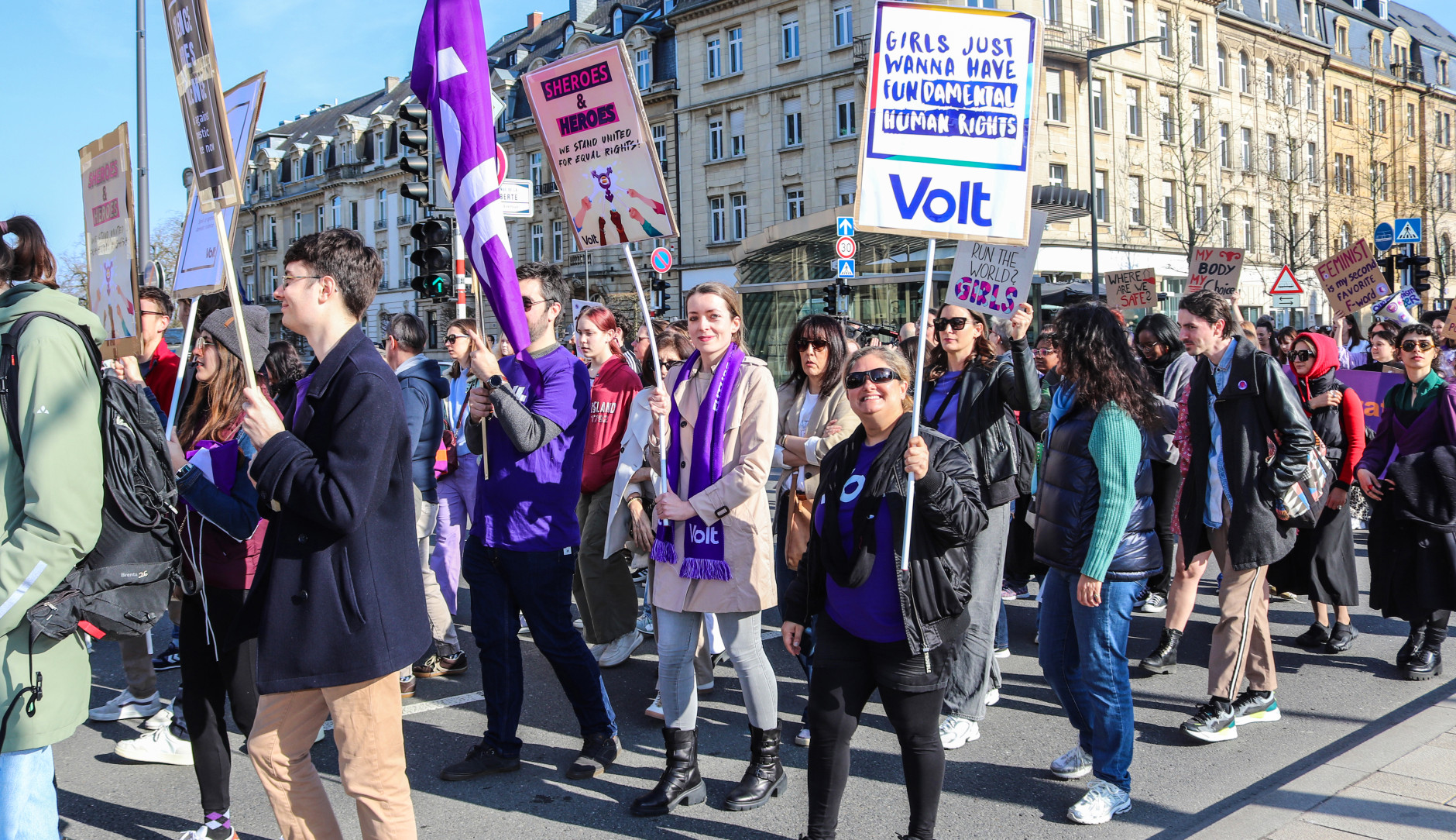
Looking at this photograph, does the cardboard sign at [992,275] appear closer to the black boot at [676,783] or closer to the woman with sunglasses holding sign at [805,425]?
the woman with sunglasses holding sign at [805,425]

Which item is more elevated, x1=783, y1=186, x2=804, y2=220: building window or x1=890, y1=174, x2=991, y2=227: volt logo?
x1=783, y1=186, x2=804, y2=220: building window

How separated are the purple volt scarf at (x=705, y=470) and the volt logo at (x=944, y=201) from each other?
933mm

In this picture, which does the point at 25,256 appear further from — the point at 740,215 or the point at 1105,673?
the point at 740,215

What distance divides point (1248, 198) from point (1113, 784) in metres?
43.4

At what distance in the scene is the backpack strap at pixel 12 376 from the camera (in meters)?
2.72

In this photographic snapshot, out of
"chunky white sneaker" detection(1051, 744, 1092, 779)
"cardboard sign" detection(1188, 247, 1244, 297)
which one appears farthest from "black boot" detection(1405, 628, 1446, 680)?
"cardboard sign" detection(1188, 247, 1244, 297)

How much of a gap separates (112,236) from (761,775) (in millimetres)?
3294

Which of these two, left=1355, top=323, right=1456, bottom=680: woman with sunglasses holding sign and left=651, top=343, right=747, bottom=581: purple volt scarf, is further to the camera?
left=1355, top=323, right=1456, bottom=680: woman with sunglasses holding sign

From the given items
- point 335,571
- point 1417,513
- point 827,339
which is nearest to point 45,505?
point 335,571

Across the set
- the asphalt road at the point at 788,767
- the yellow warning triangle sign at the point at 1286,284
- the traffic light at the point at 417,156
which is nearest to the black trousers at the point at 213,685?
the asphalt road at the point at 788,767

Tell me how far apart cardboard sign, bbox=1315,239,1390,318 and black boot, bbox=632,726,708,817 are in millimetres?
9973

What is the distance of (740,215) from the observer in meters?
40.4

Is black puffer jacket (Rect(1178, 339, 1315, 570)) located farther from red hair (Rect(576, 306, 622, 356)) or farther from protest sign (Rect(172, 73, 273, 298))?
protest sign (Rect(172, 73, 273, 298))

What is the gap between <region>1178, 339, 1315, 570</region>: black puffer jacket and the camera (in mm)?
4859
